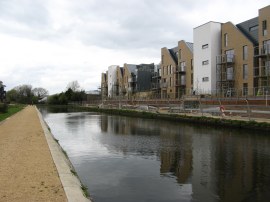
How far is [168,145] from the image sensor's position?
17.1 meters

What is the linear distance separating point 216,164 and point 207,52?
120 ft

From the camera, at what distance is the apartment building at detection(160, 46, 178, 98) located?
5954 cm

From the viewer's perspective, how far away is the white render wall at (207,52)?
46062mm

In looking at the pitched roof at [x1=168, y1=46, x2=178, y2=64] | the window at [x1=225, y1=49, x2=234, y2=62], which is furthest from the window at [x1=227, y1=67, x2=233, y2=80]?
the pitched roof at [x1=168, y1=46, x2=178, y2=64]

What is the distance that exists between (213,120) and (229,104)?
348 inches

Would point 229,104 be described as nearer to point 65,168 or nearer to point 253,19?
A: point 253,19

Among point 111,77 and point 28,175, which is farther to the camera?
point 111,77

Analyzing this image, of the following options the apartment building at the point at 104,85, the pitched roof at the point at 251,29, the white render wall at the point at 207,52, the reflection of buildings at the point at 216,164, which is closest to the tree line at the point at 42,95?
the apartment building at the point at 104,85

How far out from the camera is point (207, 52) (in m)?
46.7

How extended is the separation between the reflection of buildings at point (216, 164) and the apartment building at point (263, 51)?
1990cm

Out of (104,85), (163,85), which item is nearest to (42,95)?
(104,85)

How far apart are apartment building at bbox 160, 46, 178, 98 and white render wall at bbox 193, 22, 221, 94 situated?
10.2 meters

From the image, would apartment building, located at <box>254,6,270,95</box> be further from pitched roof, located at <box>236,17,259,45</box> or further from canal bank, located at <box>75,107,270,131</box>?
canal bank, located at <box>75,107,270,131</box>

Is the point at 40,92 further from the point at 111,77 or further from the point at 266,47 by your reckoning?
the point at 266,47
